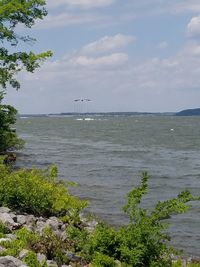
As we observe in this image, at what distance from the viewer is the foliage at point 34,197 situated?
13.9 meters

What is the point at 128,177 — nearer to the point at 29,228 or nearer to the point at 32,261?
the point at 29,228

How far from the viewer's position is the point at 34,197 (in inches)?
554

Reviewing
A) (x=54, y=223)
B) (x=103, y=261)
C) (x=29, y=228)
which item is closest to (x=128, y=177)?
(x=54, y=223)

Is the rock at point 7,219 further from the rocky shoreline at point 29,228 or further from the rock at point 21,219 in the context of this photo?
the rock at point 21,219

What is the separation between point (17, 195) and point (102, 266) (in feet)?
16.0

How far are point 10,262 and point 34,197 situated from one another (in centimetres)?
565

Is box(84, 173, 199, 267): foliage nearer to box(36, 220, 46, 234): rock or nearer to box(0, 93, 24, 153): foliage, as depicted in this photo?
box(36, 220, 46, 234): rock

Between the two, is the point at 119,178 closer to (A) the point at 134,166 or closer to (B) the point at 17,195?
(A) the point at 134,166

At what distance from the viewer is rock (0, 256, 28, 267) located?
837cm

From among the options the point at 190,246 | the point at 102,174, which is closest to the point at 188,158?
the point at 102,174

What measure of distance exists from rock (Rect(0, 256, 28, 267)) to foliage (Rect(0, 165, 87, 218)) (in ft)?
16.7

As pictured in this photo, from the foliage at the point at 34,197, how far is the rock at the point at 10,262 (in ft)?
16.7

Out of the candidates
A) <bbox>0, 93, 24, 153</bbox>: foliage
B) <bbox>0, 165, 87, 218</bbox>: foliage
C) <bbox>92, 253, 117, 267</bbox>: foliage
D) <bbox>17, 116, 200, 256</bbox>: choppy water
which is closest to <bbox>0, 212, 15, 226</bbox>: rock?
<bbox>0, 165, 87, 218</bbox>: foliage

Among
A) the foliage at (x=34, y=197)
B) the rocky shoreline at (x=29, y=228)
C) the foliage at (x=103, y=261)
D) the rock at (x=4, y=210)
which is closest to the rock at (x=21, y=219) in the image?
the rocky shoreline at (x=29, y=228)
